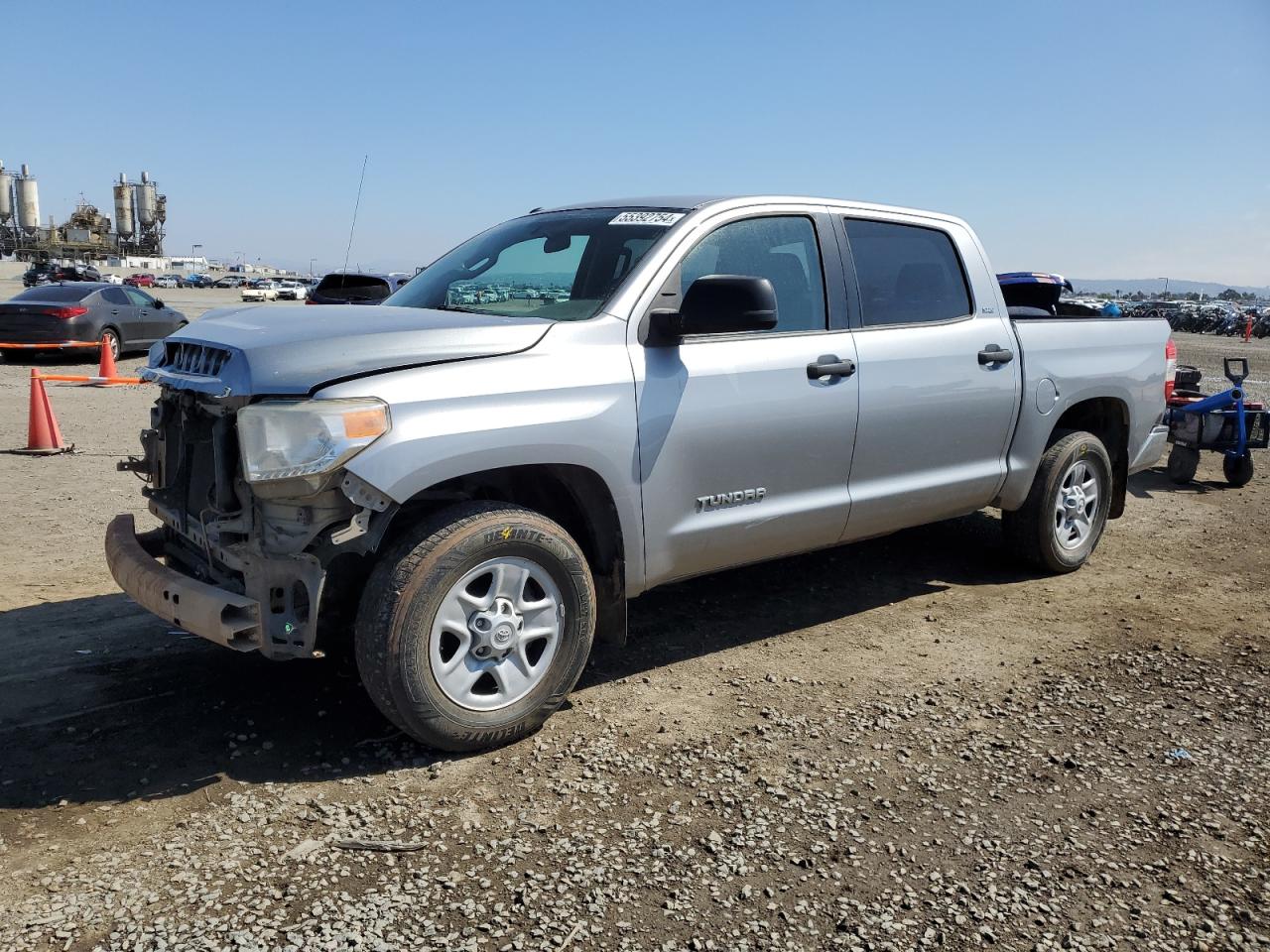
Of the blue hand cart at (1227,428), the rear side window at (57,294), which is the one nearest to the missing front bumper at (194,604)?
the blue hand cart at (1227,428)

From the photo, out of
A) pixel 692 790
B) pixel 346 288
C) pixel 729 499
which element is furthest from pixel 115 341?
pixel 692 790

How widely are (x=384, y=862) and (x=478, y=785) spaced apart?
0.51 meters

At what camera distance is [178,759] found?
3.39 m

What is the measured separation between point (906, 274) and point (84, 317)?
605 inches

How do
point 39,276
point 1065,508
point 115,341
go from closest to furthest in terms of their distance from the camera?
point 1065,508 < point 115,341 < point 39,276

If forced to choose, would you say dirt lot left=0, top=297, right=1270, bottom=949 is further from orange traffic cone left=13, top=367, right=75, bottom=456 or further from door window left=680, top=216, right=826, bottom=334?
orange traffic cone left=13, top=367, right=75, bottom=456

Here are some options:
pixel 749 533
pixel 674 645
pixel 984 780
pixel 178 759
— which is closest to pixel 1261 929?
pixel 984 780

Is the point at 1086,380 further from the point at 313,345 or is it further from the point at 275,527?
the point at 275,527

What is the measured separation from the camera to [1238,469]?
880 cm

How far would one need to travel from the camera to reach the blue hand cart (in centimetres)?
863

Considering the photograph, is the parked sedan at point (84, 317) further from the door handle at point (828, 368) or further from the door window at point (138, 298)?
the door handle at point (828, 368)

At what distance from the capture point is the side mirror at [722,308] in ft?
12.0

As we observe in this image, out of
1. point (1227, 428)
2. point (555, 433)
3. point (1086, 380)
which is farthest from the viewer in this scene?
point (1227, 428)

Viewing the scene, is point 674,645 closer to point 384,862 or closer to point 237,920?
point 384,862
